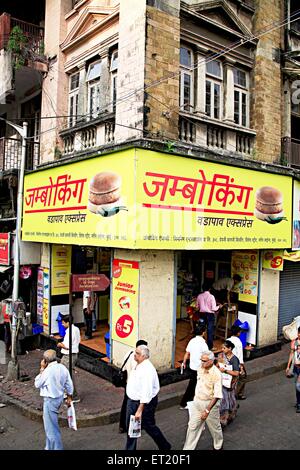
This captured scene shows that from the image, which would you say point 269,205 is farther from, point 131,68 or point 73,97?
point 73,97

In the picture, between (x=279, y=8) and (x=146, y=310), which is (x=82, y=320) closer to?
(x=146, y=310)

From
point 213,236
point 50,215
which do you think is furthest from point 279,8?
point 50,215

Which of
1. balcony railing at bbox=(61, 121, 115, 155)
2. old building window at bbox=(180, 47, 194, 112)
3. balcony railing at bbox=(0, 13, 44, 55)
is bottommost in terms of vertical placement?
balcony railing at bbox=(61, 121, 115, 155)

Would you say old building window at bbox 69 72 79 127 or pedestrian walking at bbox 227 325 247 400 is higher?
old building window at bbox 69 72 79 127

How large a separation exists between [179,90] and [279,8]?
4.94m

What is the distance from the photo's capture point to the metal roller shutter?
11320mm

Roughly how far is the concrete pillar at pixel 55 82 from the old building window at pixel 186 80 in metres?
3.56

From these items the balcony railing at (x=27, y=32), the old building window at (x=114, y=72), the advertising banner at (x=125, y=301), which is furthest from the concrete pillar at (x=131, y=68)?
the balcony railing at (x=27, y=32)

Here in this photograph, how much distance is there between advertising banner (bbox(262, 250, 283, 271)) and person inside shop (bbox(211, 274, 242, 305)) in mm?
841

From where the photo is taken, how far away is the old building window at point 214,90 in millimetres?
9820

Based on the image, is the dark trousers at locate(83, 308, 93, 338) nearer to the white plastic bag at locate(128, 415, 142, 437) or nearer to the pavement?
the pavement

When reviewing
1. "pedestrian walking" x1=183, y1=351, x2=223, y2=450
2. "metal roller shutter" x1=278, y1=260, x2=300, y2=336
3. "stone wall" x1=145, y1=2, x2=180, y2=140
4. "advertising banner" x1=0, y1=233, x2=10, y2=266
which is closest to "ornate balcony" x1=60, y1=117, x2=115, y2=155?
"stone wall" x1=145, y1=2, x2=180, y2=140

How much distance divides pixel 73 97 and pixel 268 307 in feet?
25.5
